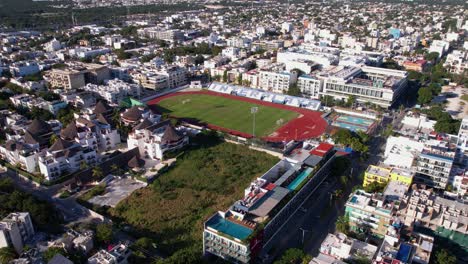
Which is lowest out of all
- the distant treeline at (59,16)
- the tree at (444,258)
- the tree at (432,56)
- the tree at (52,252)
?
the tree at (52,252)

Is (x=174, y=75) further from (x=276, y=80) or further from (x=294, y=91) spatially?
(x=294, y=91)

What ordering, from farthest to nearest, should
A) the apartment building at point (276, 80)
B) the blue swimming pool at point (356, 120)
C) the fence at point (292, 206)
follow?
the apartment building at point (276, 80)
the blue swimming pool at point (356, 120)
the fence at point (292, 206)

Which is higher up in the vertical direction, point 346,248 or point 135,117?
point 135,117

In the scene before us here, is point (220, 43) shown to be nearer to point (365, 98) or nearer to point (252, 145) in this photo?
point (365, 98)

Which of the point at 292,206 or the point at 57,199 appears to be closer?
the point at 292,206

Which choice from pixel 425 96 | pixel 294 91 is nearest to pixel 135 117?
pixel 294 91

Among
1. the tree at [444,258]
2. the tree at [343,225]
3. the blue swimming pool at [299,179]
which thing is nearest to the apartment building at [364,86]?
the blue swimming pool at [299,179]

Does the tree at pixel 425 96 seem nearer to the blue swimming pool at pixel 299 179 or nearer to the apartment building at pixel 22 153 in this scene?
the blue swimming pool at pixel 299 179

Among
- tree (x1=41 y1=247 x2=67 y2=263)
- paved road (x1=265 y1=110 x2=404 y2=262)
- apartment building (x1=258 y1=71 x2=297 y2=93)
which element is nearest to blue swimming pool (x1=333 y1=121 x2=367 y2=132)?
paved road (x1=265 y1=110 x2=404 y2=262)
